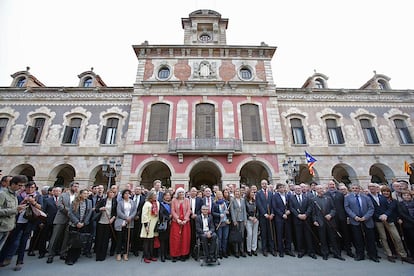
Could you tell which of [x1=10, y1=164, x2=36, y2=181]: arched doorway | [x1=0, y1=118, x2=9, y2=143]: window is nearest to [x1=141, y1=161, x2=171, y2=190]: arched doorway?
[x1=10, y1=164, x2=36, y2=181]: arched doorway

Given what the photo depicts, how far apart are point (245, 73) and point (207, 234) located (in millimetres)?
14009

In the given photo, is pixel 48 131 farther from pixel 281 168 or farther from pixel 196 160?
pixel 281 168

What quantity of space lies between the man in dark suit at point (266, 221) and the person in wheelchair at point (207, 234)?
5.41 ft

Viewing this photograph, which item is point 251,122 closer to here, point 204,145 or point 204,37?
point 204,145

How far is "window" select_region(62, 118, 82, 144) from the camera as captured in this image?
14.2 metres

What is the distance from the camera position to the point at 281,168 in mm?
12633

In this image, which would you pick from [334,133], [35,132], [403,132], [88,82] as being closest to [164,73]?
[88,82]

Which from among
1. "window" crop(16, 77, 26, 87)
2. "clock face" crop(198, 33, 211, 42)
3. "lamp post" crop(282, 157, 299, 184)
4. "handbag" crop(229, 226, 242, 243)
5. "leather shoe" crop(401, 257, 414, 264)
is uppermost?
"clock face" crop(198, 33, 211, 42)

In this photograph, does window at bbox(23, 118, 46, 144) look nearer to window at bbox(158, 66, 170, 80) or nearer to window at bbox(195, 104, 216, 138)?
window at bbox(158, 66, 170, 80)

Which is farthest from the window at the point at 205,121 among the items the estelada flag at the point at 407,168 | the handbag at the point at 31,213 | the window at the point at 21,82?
the window at the point at 21,82

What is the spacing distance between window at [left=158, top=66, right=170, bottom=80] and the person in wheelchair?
12.9m

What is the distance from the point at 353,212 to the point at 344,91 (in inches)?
557

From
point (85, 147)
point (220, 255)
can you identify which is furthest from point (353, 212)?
point (85, 147)

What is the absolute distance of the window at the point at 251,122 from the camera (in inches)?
539
